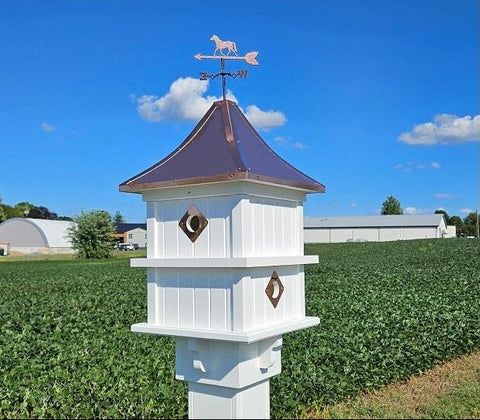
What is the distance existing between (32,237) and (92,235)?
1968cm

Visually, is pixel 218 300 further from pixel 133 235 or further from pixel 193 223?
pixel 133 235

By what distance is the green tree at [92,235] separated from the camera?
4431cm

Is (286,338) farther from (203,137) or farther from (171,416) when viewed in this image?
(203,137)

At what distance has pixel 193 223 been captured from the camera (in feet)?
8.84

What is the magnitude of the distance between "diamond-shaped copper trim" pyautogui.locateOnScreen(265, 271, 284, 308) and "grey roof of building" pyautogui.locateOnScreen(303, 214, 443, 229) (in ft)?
196

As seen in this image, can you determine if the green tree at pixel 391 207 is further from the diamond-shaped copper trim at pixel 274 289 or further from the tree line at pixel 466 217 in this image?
the diamond-shaped copper trim at pixel 274 289

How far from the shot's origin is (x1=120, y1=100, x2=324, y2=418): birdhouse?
8.35 feet

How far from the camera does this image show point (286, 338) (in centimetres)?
616

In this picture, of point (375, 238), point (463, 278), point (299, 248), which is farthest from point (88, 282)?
point (375, 238)

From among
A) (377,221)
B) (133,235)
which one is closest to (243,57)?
(377,221)

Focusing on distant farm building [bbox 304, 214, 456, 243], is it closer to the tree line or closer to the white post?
the tree line

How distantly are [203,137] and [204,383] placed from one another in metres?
1.19

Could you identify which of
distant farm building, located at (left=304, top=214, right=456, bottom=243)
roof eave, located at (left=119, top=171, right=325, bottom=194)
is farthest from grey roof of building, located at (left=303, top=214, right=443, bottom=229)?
roof eave, located at (left=119, top=171, right=325, bottom=194)

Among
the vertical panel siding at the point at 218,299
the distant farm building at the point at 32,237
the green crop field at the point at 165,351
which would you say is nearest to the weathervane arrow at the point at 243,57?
the vertical panel siding at the point at 218,299
